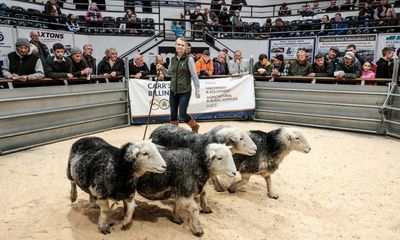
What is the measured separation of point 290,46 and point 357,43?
2.96 meters

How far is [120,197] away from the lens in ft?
10.4

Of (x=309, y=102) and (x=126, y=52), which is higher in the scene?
(x=126, y=52)

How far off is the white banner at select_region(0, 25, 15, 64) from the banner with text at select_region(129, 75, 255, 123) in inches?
190

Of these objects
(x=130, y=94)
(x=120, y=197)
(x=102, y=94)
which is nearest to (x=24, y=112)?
(x=102, y=94)

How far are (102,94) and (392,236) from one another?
22.4 feet

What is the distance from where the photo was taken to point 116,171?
3139mm

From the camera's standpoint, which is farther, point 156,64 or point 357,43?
point 357,43

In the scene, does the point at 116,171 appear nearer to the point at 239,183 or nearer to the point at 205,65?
the point at 239,183

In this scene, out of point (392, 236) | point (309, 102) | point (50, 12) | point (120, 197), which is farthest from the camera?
point (50, 12)

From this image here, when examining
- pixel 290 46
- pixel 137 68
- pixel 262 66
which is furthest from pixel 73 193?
pixel 290 46

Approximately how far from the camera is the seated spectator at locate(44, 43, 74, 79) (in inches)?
266

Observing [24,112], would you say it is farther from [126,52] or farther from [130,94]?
[126,52]

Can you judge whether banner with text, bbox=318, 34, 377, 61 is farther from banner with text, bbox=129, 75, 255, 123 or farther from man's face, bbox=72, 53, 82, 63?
man's face, bbox=72, 53, 82, 63

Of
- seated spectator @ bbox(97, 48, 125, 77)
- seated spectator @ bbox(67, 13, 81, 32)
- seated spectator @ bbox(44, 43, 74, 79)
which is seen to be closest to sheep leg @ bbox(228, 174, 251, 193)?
seated spectator @ bbox(44, 43, 74, 79)
